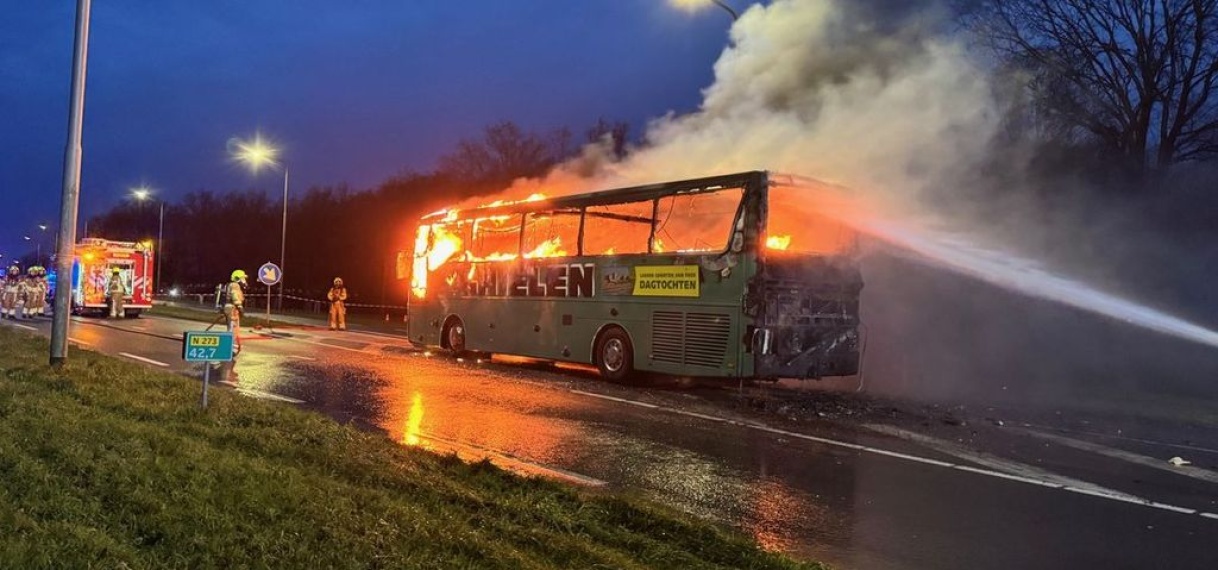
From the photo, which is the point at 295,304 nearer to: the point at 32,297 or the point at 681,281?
the point at 32,297

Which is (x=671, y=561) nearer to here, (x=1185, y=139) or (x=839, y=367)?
(x=839, y=367)

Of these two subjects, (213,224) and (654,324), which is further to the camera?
(213,224)

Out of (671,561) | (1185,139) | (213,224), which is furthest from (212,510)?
(213,224)

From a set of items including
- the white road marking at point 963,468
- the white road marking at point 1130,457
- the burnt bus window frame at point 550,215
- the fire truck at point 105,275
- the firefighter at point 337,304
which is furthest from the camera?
the fire truck at point 105,275

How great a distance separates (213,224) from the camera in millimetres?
82938

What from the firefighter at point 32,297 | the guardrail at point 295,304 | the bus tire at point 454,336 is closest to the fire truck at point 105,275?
the firefighter at point 32,297

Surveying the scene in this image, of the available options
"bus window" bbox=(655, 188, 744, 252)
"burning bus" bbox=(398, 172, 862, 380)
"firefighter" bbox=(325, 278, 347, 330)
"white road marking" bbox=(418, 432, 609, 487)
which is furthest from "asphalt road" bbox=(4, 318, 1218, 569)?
"firefighter" bbox=(325, 278, 347, 330)

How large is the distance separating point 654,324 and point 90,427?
7904 mm

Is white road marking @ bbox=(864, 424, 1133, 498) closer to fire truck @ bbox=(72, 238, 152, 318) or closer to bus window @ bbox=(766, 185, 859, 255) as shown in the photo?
bus window @ bbox=(766, 185, 859, 255)

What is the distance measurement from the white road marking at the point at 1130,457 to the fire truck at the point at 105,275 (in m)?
31.0

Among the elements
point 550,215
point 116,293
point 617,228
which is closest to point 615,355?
point 617,228

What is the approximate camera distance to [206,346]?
814 centimetres

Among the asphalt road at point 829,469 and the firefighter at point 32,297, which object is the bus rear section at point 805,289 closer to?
the asphalt road at point 829,469

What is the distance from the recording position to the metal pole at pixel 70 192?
10.6 metres
